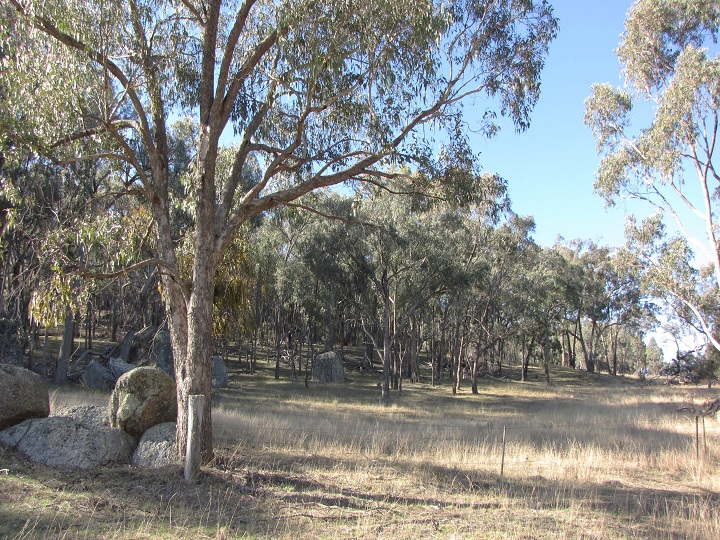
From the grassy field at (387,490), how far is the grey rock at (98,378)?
9786 millimetres

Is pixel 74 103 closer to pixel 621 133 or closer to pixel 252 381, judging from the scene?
pixel 621 133

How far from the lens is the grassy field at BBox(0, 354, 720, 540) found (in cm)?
539

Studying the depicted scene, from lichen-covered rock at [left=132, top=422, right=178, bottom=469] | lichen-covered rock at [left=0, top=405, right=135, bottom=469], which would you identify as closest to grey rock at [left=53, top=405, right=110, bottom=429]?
lichen-covered rock at [left=0, top=405, right=135, bottom=469]

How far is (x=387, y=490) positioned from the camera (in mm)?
6977

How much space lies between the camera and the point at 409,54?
8.78 metres

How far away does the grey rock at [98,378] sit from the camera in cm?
1970

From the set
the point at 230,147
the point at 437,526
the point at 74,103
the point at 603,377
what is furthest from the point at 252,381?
the point at 603,377

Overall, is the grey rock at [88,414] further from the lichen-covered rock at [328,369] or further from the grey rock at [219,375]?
the lichen-covered rock at [328,369]

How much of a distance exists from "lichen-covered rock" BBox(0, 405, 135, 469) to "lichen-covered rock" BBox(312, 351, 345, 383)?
2437 centimetres

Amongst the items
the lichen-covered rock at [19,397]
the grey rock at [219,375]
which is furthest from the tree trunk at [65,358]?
the lichen-covered rock at [19,397]

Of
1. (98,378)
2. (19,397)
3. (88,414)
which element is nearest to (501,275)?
(98,378)

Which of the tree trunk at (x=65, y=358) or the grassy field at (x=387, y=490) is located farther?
the tree trunk at (x=65, y=358)

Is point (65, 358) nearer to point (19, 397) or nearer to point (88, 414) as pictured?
point (88, 414)

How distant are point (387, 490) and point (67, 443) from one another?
424cm
